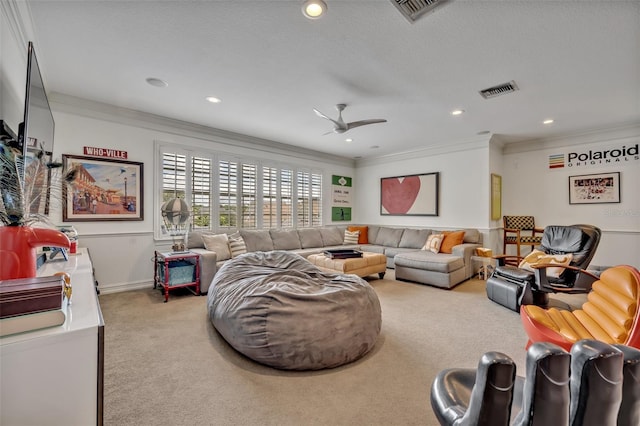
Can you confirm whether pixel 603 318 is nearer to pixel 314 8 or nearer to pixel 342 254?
pixel 314 8

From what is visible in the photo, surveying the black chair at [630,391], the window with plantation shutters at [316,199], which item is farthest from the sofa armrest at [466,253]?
the black chair at [630,391]

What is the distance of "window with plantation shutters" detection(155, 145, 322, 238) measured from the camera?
4.59 m

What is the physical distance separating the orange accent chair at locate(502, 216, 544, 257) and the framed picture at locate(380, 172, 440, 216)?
1382mm

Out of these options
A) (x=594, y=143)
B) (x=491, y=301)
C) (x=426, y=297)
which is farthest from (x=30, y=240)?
(x=594, y=143)

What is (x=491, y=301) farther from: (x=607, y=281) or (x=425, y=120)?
(x=425, y=120)

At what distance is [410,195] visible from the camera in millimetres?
6543

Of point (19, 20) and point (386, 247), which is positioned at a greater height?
point (19, 20)

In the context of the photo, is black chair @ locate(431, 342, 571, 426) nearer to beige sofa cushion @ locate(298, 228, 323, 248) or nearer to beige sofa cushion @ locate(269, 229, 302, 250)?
beige sofa cushion @ locate(269, 229, 302, 250)

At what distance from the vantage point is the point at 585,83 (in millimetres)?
3188

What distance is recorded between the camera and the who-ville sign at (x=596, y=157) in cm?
472

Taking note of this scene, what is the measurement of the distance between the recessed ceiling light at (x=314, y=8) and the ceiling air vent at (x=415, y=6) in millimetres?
501

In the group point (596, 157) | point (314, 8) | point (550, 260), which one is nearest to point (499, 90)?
point (550, 260)

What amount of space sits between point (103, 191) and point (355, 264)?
379 centimetres

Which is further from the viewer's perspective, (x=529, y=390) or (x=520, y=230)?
(x=520, y=230)
